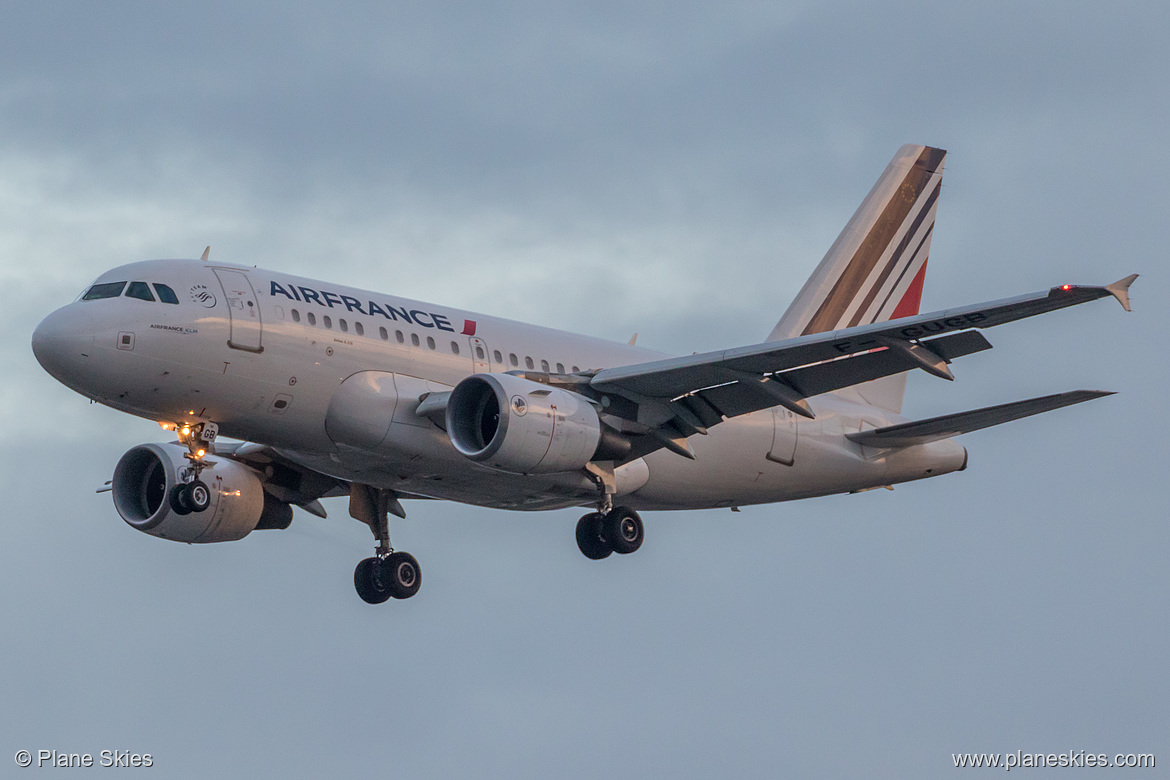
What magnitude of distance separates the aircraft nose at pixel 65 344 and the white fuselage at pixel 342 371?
0.02 meters

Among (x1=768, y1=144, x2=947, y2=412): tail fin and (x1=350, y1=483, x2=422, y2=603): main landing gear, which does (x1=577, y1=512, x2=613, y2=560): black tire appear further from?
(x1=768, y1=144, x2=947, y2=412): tail fin

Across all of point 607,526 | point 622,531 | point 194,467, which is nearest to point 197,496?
point 194,467

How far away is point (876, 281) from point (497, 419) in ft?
49.4

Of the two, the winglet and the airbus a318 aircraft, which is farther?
the airbus a318 aircraft

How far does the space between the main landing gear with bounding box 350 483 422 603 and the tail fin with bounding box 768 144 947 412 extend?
10.7 meters

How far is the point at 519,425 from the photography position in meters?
29.8

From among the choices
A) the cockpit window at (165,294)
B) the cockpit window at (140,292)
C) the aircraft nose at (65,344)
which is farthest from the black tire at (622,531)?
the aircraft nose at (65,344)

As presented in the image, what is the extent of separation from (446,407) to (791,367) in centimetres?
642

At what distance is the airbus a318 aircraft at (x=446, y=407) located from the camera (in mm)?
29031

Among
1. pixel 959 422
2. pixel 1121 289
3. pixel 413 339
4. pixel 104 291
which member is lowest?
pixel 1121 289

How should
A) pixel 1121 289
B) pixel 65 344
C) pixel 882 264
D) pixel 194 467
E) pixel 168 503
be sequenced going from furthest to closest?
pixel 882 264, pixel 168 503, pixel 194 467, pixel 65 344, pixel 1121 289

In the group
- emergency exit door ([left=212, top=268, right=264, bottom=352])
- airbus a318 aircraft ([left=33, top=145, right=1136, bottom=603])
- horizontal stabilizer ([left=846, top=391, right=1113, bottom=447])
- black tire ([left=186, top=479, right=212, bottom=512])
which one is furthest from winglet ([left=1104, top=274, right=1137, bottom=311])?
black tire ([left=186, top=479, right=212, bottom=512])

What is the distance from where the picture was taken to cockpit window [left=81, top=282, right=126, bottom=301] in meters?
29.4

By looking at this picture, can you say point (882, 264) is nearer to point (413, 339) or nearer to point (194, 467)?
point (413, 339)
